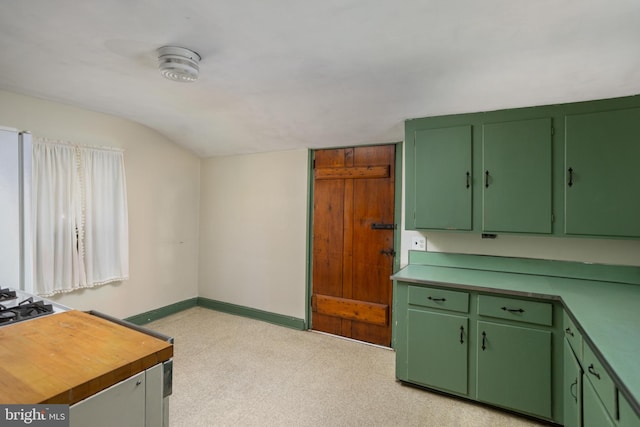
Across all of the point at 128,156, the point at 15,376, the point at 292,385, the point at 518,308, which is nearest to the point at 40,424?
the point at 15,376

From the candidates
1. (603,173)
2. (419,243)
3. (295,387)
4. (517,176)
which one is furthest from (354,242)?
(603,173)

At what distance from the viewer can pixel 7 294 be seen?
65.3 inches

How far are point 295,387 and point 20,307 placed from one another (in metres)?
1.85

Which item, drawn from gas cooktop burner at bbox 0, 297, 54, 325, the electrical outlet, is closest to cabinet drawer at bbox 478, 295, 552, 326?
the electrical outlet

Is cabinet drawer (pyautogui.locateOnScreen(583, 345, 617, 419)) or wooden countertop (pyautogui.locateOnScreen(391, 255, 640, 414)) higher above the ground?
wooden countertop (pyautogui.locateOnScreen(391, 255, 640, 414))

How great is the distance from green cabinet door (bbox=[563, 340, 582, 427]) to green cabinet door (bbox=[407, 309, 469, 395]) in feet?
1.86

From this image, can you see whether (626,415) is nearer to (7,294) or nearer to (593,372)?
(593,372)

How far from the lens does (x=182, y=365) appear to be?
2.83 m

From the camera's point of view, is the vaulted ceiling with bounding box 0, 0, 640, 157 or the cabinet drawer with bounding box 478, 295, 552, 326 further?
the cabinet drawer with bounding box 478, 295, 552, 326

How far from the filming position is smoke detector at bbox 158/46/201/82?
5.91ft

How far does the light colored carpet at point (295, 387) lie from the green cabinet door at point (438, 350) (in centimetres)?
14

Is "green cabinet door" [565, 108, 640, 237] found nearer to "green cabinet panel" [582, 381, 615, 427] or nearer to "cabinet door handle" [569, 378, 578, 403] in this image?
"cabinet door handle" [569, 378, 578, 403]

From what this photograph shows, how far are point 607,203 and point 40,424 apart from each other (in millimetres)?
3063

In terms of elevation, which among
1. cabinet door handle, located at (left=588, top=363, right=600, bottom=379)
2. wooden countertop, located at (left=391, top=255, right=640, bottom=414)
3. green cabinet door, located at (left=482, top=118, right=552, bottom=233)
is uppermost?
green cabinet door, located at (left=482, top=118, right=552, bottom=233)
